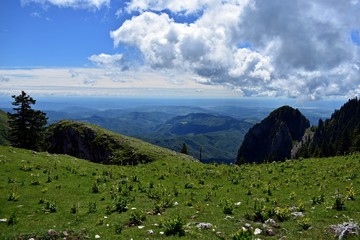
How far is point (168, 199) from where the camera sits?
68.9 ft

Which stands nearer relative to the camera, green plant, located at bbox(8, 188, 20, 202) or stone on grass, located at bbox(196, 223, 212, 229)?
stone on grass, located at bbox(196, 223, 212, 229)

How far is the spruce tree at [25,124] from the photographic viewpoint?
6431 cm

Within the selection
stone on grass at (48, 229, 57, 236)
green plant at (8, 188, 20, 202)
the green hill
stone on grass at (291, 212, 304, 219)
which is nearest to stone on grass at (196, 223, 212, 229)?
stone on grass at (291, 212, 304, 219)

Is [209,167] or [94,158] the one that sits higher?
[209,167]

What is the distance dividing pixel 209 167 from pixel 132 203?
17684mm

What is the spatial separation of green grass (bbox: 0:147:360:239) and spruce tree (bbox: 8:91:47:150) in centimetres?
3148

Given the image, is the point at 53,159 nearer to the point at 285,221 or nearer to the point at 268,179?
the point at 268,179

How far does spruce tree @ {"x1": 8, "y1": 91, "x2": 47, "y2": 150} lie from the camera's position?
64.3 meters

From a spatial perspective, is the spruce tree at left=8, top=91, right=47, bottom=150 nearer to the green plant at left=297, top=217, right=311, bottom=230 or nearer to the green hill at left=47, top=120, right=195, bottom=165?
the green hill at left=47, top=120, right=195, bottom=165

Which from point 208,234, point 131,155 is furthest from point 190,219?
point 131,155

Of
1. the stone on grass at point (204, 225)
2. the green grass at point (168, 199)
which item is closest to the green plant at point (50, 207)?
the green grass at point (168, 199)

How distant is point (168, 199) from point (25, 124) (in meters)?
55.7

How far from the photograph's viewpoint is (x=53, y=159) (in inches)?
1425

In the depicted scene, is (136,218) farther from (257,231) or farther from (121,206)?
(257,231)
